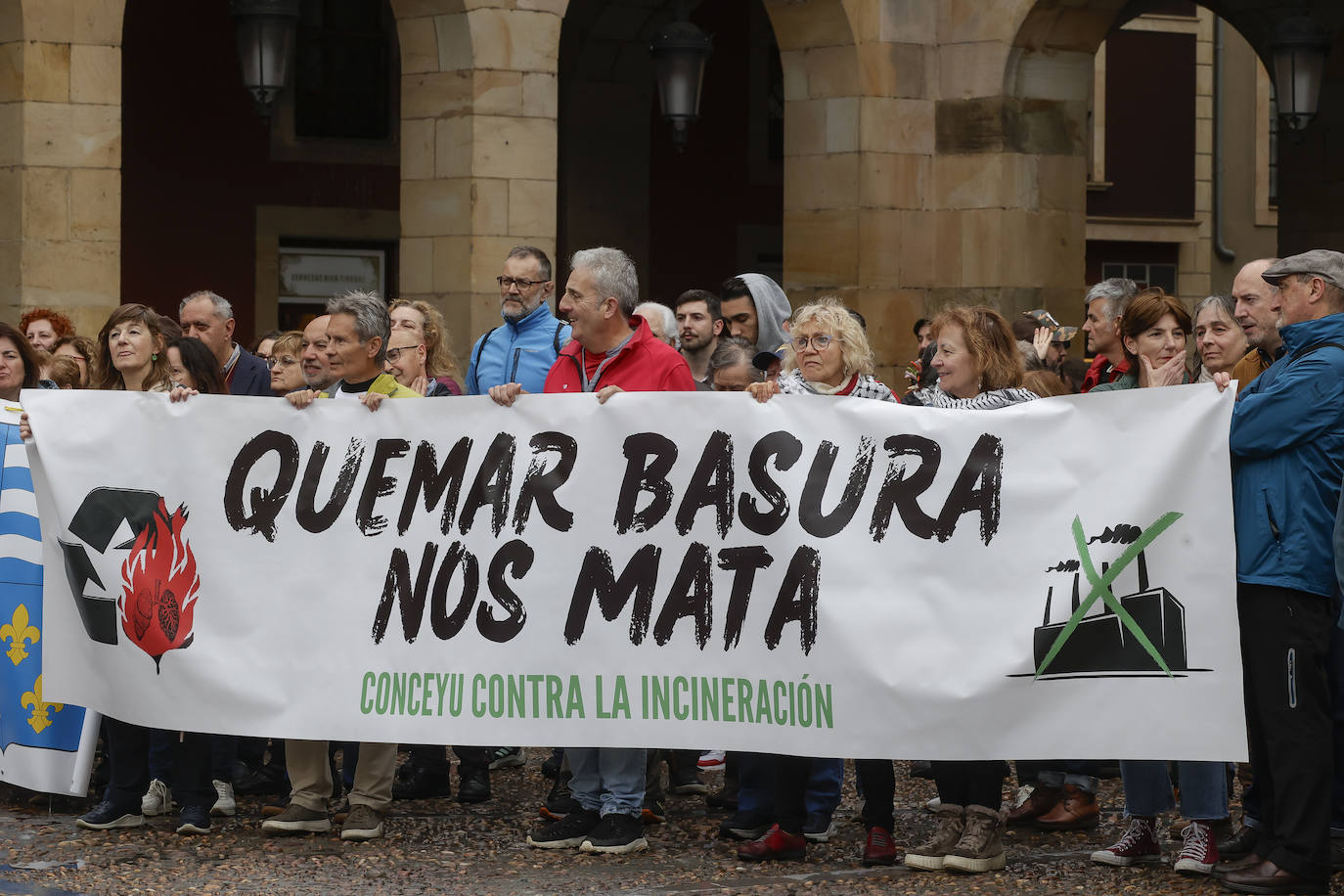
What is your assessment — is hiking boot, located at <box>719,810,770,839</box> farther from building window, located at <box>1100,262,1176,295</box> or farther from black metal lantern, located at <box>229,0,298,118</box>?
building window, located at <box>1100,262,1176,295</box>

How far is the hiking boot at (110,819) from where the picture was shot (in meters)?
6.73

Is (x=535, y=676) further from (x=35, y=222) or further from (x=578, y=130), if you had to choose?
(x=578, y=130)

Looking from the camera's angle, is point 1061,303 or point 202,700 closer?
point 202,700

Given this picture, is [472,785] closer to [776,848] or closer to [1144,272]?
[776,848]

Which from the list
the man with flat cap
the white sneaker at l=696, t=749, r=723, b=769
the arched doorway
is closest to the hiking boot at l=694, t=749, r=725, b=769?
the white sneaker at l=696, t=749, r=723, b=769

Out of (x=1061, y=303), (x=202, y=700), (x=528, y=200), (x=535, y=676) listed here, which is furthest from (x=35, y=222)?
(x=1061, y=303)

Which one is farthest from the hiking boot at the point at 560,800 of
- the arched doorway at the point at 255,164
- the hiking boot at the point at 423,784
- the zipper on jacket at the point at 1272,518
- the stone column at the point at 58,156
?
the arched doorway at the point at 255,164

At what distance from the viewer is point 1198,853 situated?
6.11m

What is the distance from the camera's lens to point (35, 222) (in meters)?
10.7

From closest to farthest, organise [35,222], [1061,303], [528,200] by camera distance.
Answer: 1. [35,222]
2. [528,200]
3. [1061,303]

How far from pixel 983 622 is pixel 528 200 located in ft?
21.3

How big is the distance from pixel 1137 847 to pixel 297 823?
108 inches

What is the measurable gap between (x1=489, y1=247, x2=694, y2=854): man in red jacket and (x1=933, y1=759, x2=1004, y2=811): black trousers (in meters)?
1.00

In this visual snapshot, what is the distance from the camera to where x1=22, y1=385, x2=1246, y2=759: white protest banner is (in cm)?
588
